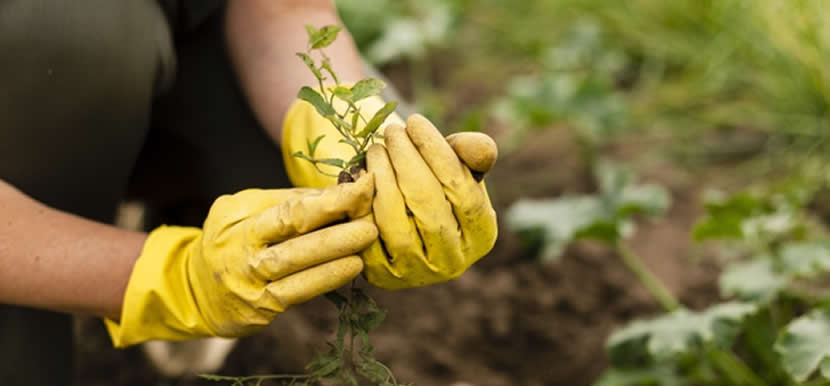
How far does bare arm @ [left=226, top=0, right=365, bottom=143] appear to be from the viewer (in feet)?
4.46

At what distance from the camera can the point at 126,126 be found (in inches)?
51.8

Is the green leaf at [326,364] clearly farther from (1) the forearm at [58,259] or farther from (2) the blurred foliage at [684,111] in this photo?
(2) the blurred foliage at [684,111]

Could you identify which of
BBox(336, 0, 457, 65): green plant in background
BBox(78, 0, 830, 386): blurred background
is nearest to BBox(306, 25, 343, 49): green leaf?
BBox(78, 0, 830, 386): blurred background

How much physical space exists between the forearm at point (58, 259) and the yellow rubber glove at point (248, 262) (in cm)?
4

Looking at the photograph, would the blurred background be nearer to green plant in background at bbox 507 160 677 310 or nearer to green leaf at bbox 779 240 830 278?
green plant in background at bbox 507 160 677 310

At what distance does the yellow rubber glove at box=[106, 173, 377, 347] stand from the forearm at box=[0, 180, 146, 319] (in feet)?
0.12

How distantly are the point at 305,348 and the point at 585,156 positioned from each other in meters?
0.95

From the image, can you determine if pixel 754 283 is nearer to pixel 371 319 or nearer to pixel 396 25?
→ pixel 371 319

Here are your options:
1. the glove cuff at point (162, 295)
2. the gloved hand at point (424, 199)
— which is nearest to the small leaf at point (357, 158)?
the gloved hand at point (424, 199)

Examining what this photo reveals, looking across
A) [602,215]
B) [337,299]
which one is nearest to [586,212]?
[602,215]

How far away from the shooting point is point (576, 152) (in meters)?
2.37

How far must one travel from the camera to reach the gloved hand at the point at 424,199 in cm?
95

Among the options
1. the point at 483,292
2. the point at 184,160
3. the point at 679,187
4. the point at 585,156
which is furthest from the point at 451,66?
the point at 184,160

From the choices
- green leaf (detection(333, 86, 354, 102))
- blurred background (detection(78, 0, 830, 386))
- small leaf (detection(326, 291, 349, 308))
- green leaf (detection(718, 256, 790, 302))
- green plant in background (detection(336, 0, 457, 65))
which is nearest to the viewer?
green leaf (detection(333, 86, 354, 102))
